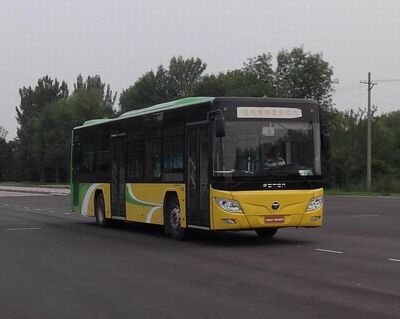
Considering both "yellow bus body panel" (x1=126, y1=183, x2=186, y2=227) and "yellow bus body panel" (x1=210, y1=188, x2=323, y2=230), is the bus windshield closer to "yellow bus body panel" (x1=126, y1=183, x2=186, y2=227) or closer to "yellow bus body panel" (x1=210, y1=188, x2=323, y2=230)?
"yellow bus body panel" (x1=210, y1=188, x2=323, y2=230)

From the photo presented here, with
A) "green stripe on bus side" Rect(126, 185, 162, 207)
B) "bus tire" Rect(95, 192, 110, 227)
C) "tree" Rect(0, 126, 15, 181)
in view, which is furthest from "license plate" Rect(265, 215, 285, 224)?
"tree" Rect(0, 126, 15, 181)

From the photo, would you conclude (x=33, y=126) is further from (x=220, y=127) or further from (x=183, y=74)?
(x=220, y=127)

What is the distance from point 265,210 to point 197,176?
1638mm

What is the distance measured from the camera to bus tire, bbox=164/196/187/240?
50.7 ft

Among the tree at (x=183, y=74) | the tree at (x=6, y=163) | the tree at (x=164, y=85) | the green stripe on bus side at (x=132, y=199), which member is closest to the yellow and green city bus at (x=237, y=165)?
the green stripe on bus side at (x=132, y=199)

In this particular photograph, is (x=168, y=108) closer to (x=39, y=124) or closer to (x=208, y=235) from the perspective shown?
(x=208, y=235)

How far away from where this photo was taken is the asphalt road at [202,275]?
791 cm

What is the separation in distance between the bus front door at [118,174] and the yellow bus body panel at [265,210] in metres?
5.08

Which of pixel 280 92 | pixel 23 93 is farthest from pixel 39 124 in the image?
pixel 280 92

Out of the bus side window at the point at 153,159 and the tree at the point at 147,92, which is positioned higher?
the tree at the point at 147,92

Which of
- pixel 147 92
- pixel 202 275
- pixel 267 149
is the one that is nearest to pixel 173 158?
pixel 267 149

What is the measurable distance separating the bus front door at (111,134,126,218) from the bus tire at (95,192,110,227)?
2.83 ft

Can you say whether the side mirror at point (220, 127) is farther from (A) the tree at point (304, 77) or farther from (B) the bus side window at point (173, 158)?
(A) the tree at point (304, 77)

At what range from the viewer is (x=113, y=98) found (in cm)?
14512
